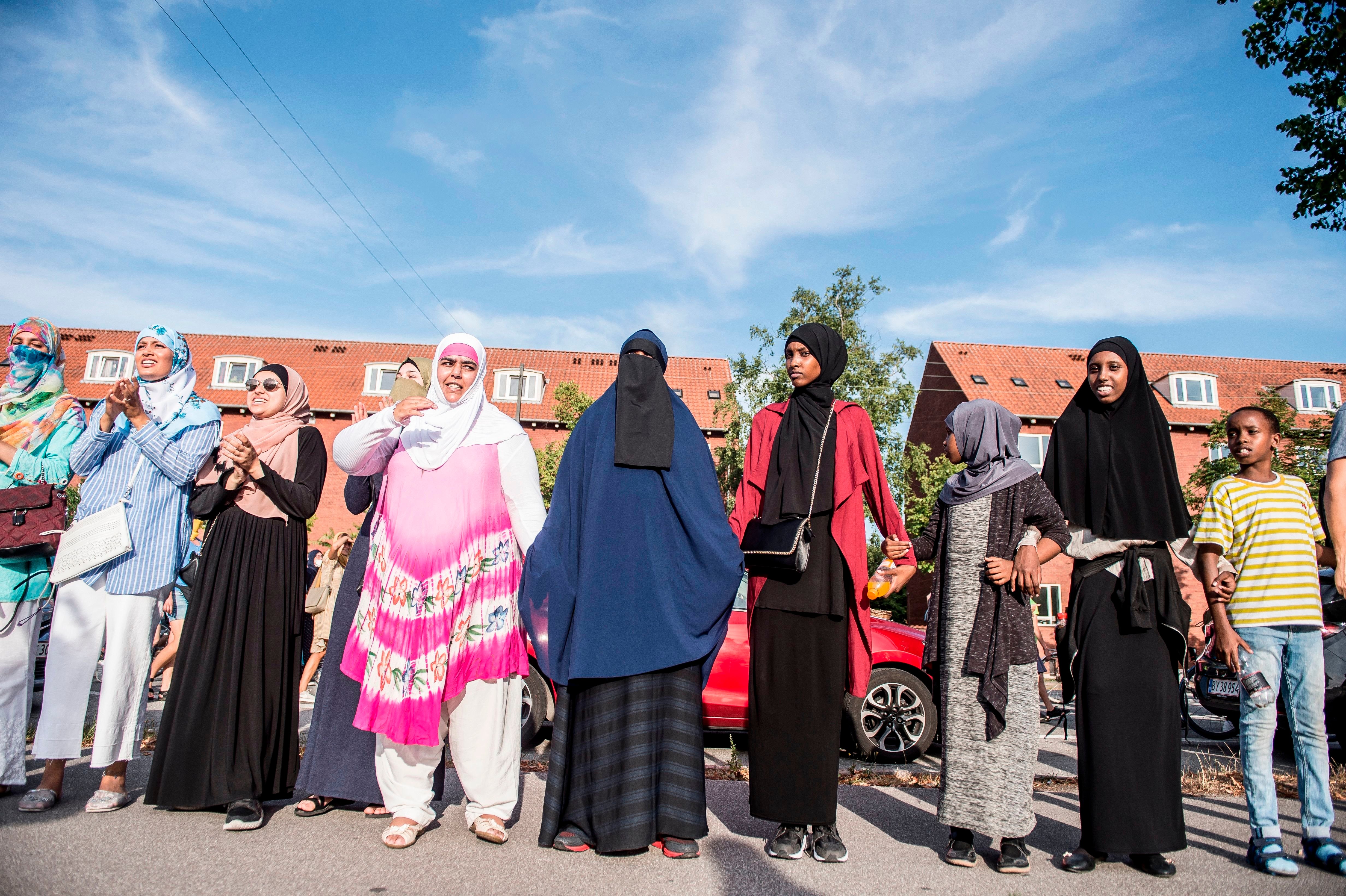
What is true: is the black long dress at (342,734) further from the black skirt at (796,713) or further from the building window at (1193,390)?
the building window at (1193,390)

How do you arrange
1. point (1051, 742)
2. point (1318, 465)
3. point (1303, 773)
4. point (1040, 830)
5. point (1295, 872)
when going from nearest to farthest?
point (1295, 872), point (1303, 773), point (1040, 830), point (1051, 742), point (1318, 465)

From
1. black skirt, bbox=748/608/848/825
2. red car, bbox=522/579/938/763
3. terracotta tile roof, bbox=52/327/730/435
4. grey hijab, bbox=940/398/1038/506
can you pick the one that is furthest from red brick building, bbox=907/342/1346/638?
black skirt, bbox=748/608/848/825

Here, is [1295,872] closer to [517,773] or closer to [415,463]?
[517,773]

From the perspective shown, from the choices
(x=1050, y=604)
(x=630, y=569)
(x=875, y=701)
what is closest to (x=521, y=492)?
(x=630, y=569)

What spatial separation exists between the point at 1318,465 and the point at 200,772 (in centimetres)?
2255

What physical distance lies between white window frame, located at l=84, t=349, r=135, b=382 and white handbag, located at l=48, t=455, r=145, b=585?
34.9m

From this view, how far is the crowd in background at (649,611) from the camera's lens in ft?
11.1

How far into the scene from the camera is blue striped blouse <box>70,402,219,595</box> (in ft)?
13.0

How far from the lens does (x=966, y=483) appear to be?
3783 millimetres

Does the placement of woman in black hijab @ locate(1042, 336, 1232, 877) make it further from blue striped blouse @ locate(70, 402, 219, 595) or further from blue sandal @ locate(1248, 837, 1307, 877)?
blue striped blouse @ locate(70, 402, 219, 595)

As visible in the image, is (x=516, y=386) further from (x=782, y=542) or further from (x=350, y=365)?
(x=782, y=542)

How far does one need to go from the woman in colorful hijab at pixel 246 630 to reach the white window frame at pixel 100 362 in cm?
3521

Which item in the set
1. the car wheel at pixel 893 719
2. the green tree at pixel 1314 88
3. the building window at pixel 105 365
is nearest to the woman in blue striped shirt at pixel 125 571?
the car wheel at pixel 893 719

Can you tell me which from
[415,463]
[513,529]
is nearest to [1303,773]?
[513,529]
